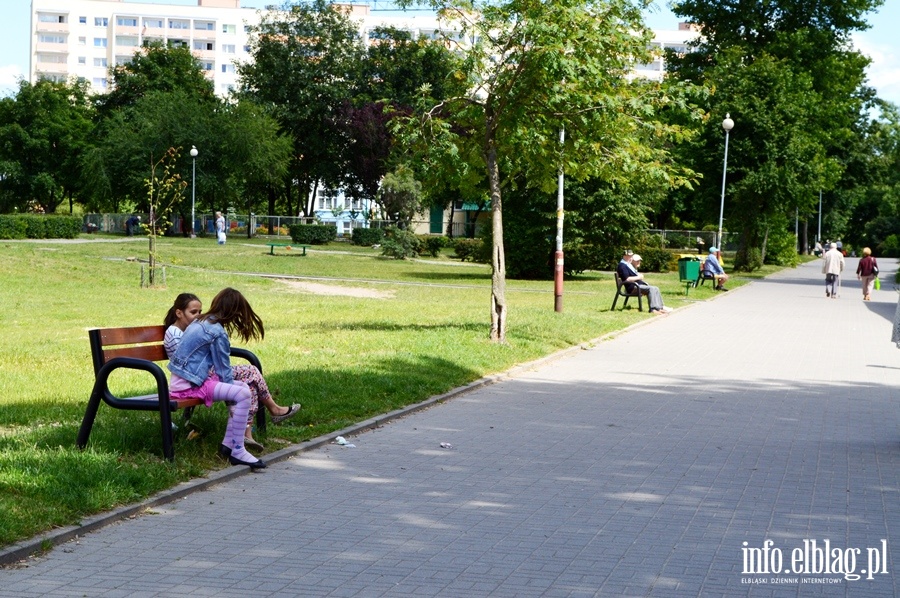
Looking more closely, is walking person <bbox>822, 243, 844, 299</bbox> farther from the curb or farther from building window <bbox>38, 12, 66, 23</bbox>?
building window <bbox>38, 12, 66, 23</bbox>

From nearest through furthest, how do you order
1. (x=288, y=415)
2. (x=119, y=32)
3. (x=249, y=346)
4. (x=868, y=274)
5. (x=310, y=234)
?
1. (x=288, y=415)
2. (x=249, y=346)
3. (x=868, y=274)
4. (x=310, y=234)
5. (x=119, y=32)

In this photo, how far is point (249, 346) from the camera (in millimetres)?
15148

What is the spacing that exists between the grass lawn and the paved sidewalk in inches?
16.5

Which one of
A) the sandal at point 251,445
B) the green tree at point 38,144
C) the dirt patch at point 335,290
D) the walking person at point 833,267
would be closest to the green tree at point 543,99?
the sandal at point 251,445

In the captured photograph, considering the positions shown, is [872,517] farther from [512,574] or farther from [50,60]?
[50,60]

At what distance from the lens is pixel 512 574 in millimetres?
5656

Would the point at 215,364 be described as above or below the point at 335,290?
above

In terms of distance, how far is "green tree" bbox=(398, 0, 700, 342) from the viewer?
15953 millimetres

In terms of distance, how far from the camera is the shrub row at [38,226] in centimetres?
5091

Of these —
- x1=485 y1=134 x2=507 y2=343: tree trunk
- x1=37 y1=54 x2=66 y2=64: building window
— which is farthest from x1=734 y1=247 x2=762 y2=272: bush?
x1=37 y1=54 x2=66 y2=64: building window

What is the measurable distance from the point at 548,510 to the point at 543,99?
10178mm

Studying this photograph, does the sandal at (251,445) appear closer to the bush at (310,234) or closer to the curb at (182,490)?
the curb at (182,490)

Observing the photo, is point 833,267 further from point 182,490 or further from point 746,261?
point 182,490

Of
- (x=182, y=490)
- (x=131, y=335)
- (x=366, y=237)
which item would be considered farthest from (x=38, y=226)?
(x=182, y=490)
